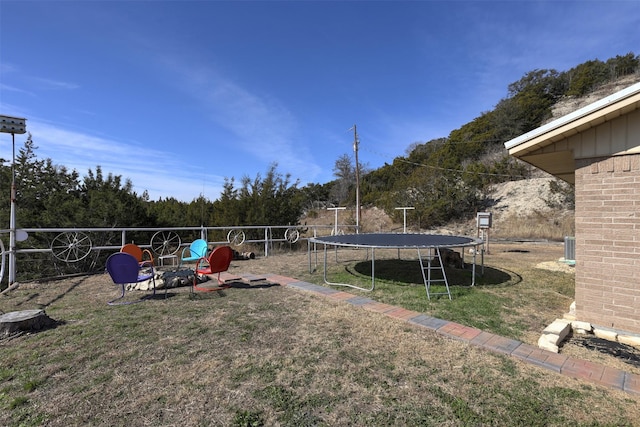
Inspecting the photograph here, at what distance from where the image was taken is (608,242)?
3594 mm

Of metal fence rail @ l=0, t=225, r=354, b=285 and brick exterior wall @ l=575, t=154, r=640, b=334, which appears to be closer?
brick exterior wall @ l=575, t=154, r=640, b=334

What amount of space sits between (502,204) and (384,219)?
8.58m

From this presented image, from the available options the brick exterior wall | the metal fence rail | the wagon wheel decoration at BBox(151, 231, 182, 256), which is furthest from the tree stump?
the brick exterior wall

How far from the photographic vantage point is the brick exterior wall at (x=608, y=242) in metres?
3.45

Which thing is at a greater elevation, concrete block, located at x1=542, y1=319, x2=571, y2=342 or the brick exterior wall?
the brick exterior wall

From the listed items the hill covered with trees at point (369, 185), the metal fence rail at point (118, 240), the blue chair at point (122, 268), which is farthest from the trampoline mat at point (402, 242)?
the hill covered with trees at point (369, 185)

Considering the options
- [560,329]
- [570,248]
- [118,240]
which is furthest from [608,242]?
[118,240]

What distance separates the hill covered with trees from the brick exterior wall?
42.7 feet

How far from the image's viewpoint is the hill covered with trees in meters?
13.4

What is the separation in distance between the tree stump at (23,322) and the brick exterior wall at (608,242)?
19.9 feet

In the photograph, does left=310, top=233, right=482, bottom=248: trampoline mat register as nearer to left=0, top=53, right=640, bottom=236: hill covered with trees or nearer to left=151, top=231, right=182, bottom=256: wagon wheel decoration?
left=151, top=231, right=182, bottom=256: wagon wheel decoration

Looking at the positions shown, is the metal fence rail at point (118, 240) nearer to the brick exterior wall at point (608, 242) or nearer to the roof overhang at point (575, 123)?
the roof overhang at point (575, 123)

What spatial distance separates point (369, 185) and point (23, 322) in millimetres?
33687

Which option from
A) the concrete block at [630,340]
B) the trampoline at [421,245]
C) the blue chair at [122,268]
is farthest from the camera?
the trampoline at [421,245]
